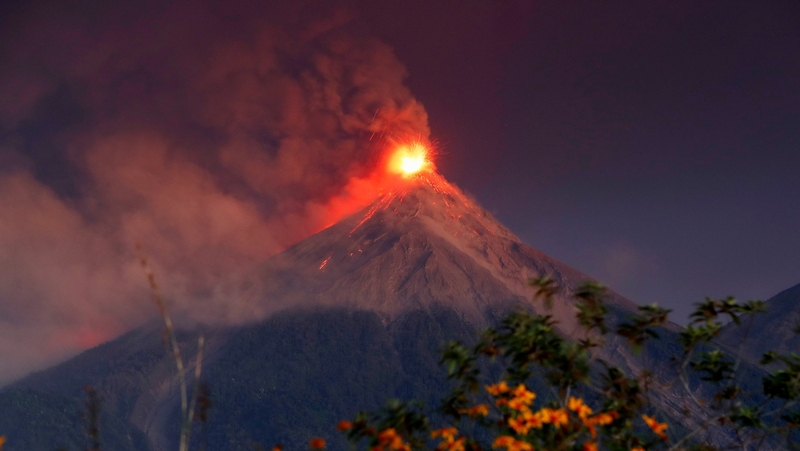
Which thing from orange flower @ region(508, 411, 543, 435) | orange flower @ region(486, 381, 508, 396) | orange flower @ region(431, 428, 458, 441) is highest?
orange flower @ region(486, 381, 508, 396)

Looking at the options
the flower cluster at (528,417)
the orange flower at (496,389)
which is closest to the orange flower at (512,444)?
the flower cluster at (528,417)

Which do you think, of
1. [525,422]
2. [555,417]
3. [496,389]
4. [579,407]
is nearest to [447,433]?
[496,389]

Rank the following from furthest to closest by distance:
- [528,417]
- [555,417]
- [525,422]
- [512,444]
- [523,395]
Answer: [523,395] → [525,422] → [555,417] → [528,417] → [512,444]

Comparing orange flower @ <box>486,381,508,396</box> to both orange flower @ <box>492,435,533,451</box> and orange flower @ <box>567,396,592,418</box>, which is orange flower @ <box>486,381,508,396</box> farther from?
orange flower @ <box>567,396,592,418</box>

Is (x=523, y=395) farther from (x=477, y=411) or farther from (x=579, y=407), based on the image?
(x=579, y=407)

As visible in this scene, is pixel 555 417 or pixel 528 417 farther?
pixel 555 417

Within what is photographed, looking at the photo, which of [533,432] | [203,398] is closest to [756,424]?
[533,432]

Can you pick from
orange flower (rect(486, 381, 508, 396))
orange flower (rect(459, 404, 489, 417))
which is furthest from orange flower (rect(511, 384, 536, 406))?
orange flower (rect(459, 404, 489, 417))

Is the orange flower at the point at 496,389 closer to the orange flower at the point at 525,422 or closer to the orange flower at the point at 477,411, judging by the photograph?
the orange flower at the point at 477,411

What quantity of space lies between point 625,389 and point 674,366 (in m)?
2.31

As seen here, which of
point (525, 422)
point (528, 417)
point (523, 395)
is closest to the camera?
point (528, 417)

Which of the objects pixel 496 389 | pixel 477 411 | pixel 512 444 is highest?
pixel 496 389

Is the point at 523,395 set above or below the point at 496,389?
below

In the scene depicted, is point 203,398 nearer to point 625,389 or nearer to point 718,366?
point 625,389
